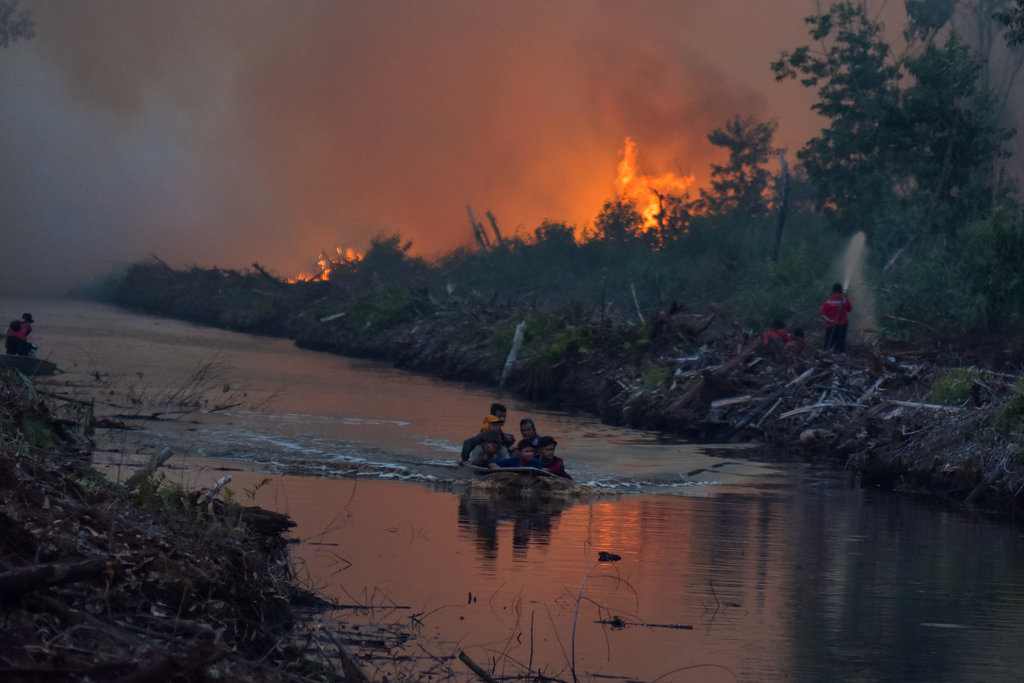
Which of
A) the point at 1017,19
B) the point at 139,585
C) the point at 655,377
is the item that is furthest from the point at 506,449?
the point at 1017,19

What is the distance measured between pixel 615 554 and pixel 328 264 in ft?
181

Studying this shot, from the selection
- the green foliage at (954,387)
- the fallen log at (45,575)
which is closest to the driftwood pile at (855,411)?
the green foliage at (954,387)

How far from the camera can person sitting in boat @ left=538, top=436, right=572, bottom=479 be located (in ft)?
60.7

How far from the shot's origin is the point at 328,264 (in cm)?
6731

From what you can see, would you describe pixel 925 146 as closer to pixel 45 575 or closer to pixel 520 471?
pixel 520 471

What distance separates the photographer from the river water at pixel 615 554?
374 inches

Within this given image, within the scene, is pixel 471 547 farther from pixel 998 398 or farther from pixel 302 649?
pixel 998 398

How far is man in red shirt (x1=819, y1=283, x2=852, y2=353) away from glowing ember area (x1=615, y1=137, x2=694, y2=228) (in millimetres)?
28067

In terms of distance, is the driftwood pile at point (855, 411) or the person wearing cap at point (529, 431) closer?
the person wearing cap at point (529, 431)

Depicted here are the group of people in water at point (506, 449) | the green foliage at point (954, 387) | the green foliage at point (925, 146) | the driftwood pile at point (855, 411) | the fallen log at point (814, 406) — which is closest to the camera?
the group of people in water at point (506, 449)

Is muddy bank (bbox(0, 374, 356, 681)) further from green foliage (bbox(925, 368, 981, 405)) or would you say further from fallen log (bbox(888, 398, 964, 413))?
green foliage (bbox(925, 368, 981, 405))

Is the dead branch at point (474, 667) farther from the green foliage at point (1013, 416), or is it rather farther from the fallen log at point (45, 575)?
the green foliage at point (1013, 416)

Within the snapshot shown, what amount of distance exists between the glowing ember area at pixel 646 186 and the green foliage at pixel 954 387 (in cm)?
3454

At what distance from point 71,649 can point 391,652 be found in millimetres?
3213
